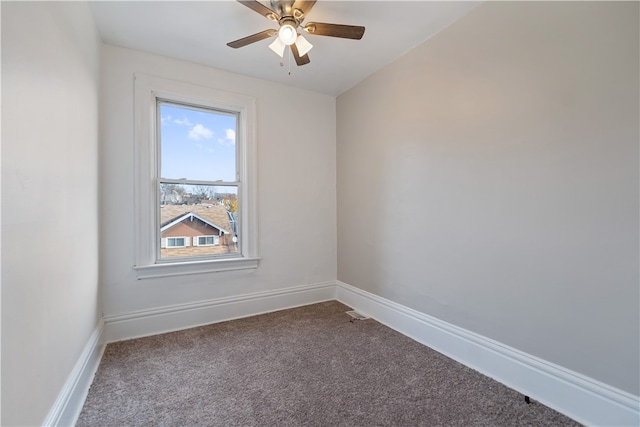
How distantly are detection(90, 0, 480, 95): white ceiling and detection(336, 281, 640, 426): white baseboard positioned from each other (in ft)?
7.51

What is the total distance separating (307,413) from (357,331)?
107 centimetres

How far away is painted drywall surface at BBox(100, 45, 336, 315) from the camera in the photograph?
233cm

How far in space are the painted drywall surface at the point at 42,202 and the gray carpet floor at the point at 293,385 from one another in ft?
1.35

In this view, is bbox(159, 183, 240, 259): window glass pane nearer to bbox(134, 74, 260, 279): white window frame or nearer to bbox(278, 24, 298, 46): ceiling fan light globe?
bbox(134, 74, 260, 279): white window frame

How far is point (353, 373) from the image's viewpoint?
1861 mm

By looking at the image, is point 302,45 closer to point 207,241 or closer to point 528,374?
point 207,241

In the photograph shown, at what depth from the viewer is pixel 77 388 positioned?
4.93ft

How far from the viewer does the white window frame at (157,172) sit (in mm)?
2420

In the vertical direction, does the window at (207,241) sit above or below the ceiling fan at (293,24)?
below

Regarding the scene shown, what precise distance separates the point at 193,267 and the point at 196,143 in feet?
4.01

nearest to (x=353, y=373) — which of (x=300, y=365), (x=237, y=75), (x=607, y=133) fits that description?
(x=300, y=365)

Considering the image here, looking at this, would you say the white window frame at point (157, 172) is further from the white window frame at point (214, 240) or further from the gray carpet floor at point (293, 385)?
the gray carpet floor at point (293, 385)

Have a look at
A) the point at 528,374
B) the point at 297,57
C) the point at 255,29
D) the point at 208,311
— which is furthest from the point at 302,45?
the point at 528,374

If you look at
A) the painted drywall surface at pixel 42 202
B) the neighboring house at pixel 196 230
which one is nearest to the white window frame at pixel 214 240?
the neighboring house at pixel 196 230
